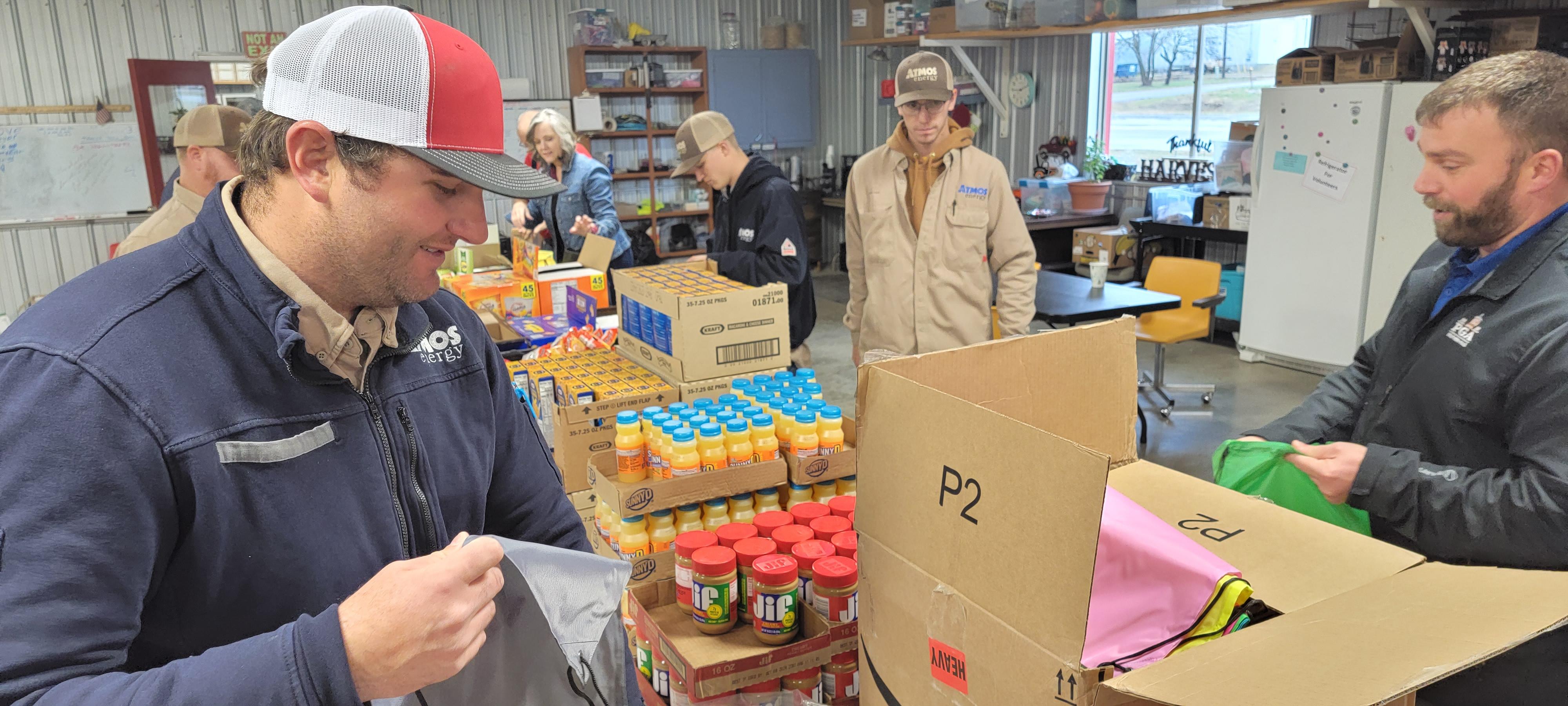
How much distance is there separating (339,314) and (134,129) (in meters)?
A: 8.23

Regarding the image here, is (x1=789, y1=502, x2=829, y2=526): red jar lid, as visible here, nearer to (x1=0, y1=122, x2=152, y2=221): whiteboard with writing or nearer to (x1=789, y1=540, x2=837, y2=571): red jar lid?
(x1=789, y1=540, x2=837, y2=571): red jar lid

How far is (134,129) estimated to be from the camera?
7.51 m

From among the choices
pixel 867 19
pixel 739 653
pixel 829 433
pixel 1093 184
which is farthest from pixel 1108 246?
pixel 739 653

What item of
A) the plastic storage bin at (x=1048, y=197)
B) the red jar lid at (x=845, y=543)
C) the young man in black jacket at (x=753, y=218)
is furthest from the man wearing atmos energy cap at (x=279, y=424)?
the plastic storage bin at (x=1048, y=197)

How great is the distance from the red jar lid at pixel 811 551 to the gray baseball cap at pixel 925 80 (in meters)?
2.07

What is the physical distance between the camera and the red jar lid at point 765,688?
1.62 metres

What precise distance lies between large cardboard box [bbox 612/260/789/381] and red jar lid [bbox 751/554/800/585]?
1.18m

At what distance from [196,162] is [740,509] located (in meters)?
2.48

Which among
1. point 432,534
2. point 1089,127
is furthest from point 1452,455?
point 1089,127

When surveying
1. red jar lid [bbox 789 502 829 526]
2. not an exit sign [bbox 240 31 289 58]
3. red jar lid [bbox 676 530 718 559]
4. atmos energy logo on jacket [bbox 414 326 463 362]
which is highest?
not an exit sign [bbox 240 31 289 58]

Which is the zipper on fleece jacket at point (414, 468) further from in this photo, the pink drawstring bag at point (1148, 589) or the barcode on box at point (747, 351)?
the barcode on box at point (747, 351)

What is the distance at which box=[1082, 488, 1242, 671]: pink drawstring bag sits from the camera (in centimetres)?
108

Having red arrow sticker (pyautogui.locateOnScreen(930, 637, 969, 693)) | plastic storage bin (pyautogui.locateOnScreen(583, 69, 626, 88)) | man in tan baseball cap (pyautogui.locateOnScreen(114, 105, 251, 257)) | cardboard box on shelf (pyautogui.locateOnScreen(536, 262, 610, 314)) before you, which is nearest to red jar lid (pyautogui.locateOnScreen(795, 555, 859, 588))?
red arrow sticker (pyautogui.locateOnScreen(930, 637, 969, 693))

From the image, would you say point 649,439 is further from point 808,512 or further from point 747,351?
point 747,351
